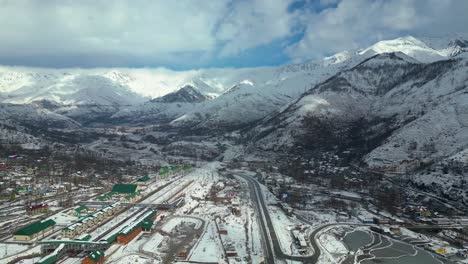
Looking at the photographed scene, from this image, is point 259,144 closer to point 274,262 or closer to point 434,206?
point 434,206

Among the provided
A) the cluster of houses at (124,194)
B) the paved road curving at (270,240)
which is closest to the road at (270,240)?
the paved road curving at (270,240)

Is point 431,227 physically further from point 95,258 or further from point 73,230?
point 73,230

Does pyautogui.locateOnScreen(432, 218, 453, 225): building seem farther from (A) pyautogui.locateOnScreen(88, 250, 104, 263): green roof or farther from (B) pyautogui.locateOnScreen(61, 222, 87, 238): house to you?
(B) pyautogui.locateOnScreen(61, 222, 87, 238): house

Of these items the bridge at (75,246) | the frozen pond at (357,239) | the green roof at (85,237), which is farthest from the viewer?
the frozen pond at (357,239)

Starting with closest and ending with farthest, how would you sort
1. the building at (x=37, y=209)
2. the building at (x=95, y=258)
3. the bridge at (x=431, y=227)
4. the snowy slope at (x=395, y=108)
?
1. the building at (x=95, y=258)
2. the bridge at (x=431, y=227)
3. the building at (x=37, y=209)
4. the snowy slope at (x=395, y=108)

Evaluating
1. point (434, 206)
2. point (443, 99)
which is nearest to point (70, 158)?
point (434, 206)

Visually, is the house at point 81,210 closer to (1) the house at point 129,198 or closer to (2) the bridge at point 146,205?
(2) the bridge at point 146,205
